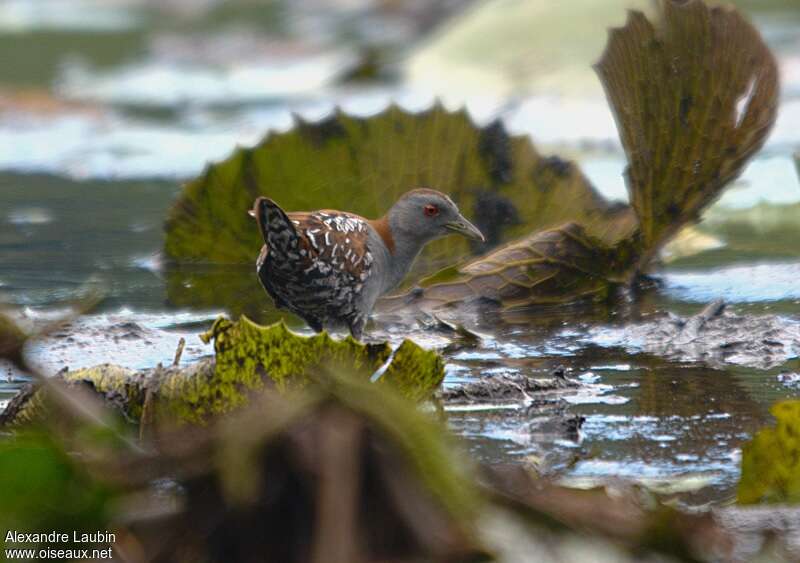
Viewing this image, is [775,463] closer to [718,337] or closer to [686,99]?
[718,337]

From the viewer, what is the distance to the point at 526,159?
503 centimetres

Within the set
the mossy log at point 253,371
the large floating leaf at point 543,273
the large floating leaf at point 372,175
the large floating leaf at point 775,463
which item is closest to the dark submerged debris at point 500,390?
the mossy log at point 253,371

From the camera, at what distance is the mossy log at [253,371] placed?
94.3 inches

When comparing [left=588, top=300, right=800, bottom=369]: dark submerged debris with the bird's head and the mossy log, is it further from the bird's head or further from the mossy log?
the mossy log

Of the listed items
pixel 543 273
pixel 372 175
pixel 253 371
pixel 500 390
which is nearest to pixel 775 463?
pixel 253 371

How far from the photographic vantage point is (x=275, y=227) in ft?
13.2

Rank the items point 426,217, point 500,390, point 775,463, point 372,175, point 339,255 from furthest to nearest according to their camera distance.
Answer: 1. point 372,175
2. point 426,217
3. point 339,255
4. point 500,390
5. point 775,463

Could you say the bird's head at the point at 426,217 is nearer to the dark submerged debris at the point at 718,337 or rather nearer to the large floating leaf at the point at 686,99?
the large floating leaf at the point at 686,99

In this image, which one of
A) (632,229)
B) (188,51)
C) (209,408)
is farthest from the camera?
(188,51)

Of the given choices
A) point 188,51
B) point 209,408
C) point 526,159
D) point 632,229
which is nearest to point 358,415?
point 209,408

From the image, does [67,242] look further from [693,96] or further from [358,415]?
[358,415]

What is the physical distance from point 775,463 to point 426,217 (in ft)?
9.26

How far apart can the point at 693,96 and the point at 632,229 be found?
53 centimetres

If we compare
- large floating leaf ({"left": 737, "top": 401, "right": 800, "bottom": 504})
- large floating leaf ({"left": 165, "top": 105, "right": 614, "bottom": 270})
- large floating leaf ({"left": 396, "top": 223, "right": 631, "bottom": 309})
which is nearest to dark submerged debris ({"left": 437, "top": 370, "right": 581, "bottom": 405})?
large floating leaf ({"left": 737, "top": 401, "right": 800, "bottom": 504})
